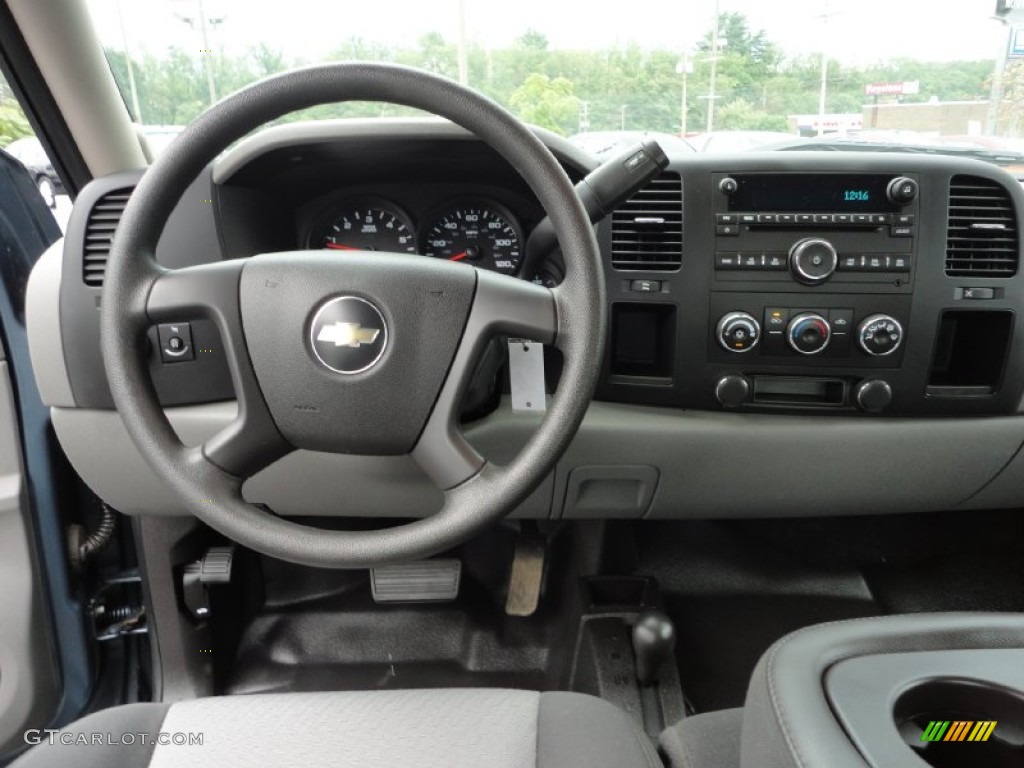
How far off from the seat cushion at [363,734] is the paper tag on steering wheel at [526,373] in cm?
42

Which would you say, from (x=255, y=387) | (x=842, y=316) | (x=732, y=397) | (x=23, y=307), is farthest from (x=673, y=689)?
(x=23, y=307)

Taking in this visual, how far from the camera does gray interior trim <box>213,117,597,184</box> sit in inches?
48.6

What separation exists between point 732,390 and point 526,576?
0.71m

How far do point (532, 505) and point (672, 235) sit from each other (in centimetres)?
56

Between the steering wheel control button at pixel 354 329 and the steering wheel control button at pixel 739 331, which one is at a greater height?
the steering wheel control button at pixel 354 329

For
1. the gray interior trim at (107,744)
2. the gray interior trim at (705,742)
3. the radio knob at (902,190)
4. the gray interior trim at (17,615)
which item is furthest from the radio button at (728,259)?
the gray interior trim at (17,615)

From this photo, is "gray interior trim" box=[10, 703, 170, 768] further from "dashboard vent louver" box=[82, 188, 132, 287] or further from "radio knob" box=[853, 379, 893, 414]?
"radio knob" box=[853, 379, 893, 414]

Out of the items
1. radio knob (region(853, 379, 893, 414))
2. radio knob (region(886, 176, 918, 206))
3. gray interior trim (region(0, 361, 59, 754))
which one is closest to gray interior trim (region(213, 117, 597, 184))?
radio knob (region(886, 176, 918, 206))

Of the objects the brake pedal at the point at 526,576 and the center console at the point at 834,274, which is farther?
the brake pedal at the point at 526,576

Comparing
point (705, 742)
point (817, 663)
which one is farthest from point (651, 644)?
point (817, 663)

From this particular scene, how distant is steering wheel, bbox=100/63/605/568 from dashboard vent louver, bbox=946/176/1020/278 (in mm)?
739

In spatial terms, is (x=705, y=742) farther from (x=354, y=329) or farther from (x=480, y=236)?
(x=480, y=236)

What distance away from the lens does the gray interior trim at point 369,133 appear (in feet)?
4.05

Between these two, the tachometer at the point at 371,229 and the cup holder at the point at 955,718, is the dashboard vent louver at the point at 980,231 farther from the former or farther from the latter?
→ the tachometer at the point at 371,229
